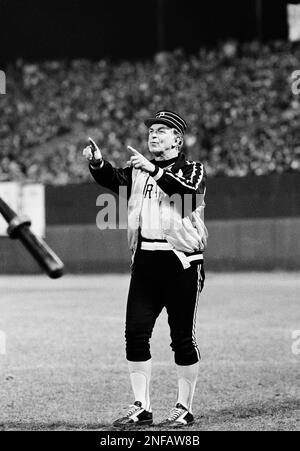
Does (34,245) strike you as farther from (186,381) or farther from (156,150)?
(186,381)

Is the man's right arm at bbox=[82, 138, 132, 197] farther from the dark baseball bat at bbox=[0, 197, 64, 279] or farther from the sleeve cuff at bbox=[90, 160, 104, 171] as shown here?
the dark baseball bat at bbox=[0, 197, 64, 279]

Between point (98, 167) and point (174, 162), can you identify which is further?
point (174, 162)

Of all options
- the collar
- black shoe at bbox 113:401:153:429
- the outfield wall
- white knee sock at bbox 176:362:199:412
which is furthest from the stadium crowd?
black shoe at bbox 113:401:153:429

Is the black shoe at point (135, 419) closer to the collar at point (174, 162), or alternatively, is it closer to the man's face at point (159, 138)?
the collar at point (174, 162)

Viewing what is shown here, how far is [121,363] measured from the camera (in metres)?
8.42

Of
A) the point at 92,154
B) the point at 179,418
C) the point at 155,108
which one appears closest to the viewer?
the point at 92,154

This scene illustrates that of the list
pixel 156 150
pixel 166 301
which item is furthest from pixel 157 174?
pixel 166 301

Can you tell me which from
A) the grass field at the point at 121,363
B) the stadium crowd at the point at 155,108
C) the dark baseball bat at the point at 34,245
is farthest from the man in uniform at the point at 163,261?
the stadium crowd at the point at 155,108

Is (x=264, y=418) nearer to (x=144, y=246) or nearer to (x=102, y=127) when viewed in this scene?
(x=144, y=246)

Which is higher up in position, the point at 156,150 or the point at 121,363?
the point at 156,150

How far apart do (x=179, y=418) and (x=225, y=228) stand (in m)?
15.7

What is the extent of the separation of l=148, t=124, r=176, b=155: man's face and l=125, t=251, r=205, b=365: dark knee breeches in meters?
0.63

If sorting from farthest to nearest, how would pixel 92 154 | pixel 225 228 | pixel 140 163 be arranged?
pixel 225 228
pixel 92 154
pixel 140 163

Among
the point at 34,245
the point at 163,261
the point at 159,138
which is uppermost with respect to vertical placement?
the point at 159,138
